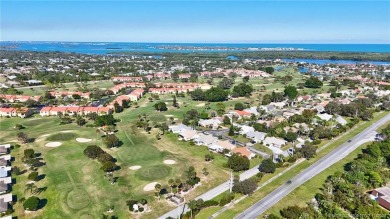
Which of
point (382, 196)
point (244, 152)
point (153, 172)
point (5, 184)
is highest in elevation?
point (382, 196)

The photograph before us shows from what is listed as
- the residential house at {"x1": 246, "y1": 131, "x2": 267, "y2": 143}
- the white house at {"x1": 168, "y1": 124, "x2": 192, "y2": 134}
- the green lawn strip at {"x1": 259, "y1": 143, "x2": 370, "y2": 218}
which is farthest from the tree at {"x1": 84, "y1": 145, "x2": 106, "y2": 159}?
the residential house at {"x1": 246, "y1": 131, "x2": 267, "y2": 143}

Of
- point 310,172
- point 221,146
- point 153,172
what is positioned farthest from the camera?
point 221,146

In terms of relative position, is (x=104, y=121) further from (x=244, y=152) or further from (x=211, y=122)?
(x=244, y=152)

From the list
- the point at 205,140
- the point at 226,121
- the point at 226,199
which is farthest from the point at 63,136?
the point at 226,199

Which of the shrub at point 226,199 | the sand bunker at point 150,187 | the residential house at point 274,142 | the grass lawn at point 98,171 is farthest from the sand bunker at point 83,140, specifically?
the residential house at point 274,142

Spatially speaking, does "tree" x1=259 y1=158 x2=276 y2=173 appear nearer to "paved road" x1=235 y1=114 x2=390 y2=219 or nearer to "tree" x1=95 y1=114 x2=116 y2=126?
"paved road" x1=235 y1=114 x2=390 y2=219

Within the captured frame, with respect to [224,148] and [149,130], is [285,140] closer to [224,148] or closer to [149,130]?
[224,148]

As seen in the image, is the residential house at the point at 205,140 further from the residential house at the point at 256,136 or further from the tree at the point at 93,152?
the tree at the point at 93,152
